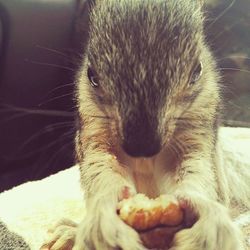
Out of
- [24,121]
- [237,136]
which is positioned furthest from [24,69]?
[237,136]

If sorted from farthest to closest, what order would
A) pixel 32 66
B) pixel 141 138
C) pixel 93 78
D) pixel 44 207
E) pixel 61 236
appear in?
pixel 32 66
pixel 44 207
pixel 61 236
pixel 93 78
pixel 141 138

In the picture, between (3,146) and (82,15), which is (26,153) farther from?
(82,15)

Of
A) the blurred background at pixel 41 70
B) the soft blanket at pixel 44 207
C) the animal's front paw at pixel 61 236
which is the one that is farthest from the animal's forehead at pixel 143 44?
the blurred background at pixel 41 70

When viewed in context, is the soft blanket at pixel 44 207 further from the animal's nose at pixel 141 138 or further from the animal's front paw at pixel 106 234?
the animal's nose at pixel 141 138

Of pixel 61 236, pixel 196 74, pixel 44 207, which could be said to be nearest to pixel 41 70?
pixel 44 207

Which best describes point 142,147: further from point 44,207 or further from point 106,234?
point 44,207

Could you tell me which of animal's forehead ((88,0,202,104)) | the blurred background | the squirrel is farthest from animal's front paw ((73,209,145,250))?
the blurred background
